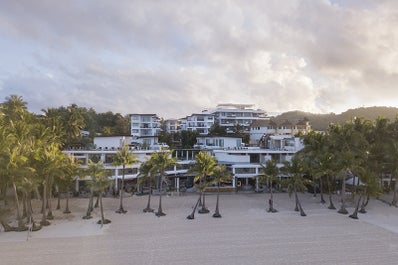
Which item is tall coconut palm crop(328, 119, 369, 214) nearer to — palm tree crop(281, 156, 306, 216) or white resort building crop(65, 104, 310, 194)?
palm tree crop(281, 156, 306, 216)

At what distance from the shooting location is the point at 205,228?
25938mm

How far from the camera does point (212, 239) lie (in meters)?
22.9

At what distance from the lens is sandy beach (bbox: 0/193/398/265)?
1920cm

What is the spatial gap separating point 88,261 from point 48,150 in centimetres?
1367

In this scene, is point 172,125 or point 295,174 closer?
point 295,174

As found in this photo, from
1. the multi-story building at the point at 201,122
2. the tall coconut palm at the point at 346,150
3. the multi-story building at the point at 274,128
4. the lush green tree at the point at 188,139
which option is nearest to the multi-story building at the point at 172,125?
the multi-story building at the point at 201,122

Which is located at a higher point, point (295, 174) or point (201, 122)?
point (201, 122)

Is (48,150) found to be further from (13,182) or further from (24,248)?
(24,248)

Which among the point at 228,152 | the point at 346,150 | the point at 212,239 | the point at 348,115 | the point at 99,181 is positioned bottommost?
the point at 212,239

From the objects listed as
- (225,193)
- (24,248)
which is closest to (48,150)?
(24,248)

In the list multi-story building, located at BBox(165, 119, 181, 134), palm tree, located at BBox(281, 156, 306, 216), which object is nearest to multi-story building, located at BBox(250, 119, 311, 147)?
multi-story building, located at BBox(165, 119, 181, 134)

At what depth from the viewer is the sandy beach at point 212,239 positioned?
1920cm

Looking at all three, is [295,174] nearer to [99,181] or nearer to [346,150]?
[346,150]

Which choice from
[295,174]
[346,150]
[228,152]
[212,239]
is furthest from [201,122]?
[212,239]
